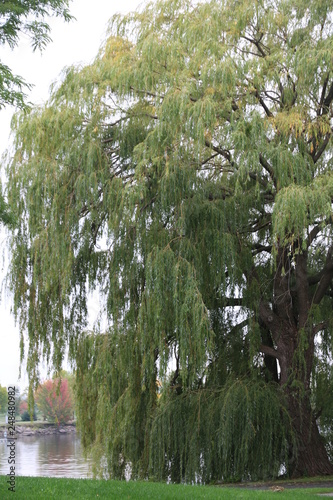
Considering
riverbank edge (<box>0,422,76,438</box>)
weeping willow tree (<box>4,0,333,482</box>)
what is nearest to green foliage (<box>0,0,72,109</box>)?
weeping willow tree (<box>4,0,333,482</box>)

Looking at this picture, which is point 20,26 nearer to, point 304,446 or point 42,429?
point 304,446

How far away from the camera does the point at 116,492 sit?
8.88 metres

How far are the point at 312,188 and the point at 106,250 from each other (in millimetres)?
4029

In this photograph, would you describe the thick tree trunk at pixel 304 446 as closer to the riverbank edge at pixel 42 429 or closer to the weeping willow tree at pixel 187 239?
the weeping willow tree at pixel 187 239

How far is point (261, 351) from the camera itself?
531 inches

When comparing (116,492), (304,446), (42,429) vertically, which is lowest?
(116,492)

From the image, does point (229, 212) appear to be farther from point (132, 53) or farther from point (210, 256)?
point (132, 53)

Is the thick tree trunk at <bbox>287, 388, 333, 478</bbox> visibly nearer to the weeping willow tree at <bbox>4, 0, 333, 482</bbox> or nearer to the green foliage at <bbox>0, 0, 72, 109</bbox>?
the weeping willow tree at <bbox>4, 0, 333, 482</bbox>

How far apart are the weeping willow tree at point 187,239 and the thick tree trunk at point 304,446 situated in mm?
35

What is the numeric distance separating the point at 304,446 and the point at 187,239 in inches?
174

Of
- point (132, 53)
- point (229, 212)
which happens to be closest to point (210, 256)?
point (229, 212)

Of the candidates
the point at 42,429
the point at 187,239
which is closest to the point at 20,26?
the point at 187,239

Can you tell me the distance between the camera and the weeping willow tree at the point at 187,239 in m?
12.0

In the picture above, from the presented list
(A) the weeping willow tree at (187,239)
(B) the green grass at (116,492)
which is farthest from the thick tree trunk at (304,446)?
(B) the green grass at (116,492)
